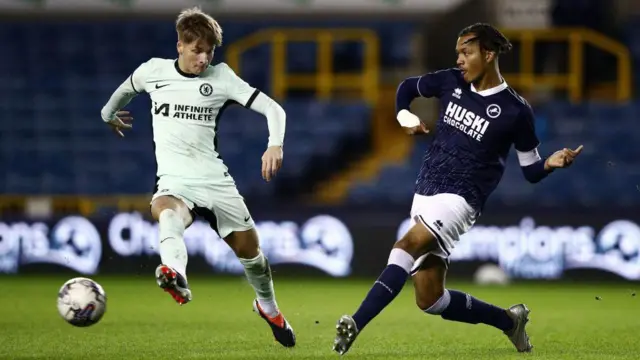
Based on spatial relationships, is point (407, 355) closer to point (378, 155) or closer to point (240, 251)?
point (240, 251)

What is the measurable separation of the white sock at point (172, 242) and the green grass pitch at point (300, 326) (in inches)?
25.0

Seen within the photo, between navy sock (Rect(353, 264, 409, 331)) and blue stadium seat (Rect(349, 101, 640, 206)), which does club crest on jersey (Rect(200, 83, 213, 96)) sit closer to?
navy sock (Rect(353, 264, 409, 331))

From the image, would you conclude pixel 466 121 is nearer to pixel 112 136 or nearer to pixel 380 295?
pixel 380 295

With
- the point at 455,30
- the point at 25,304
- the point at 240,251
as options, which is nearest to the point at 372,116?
the point at 455,30

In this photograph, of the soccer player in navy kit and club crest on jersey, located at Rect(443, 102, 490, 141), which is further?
club crest on jersey, located at Rect(443, 102, 490, 141)

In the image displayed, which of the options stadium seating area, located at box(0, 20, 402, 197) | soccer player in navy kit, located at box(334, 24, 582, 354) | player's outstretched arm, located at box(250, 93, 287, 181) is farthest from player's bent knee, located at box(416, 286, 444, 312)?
stadium seating area, located at box(0, 20, 402, 197)

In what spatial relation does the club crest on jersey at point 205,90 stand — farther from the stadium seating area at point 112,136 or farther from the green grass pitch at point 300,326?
the stadium seating area at point 112,136

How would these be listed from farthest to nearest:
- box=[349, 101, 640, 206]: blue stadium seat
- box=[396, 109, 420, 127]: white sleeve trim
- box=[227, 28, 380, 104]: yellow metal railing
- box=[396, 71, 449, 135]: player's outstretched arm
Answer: box=[227, 28, 380, 104]: yellow metal railing < box=[349, 101, 640, 206]: blue stadium seat < box=[396, 71, 449, 135]: player's outstretched arm < box=[396, 109, 420, 127]: white sleeve trim

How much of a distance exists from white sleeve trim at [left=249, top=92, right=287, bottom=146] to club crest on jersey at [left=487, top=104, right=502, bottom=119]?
4.14ft

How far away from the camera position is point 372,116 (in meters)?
19.8

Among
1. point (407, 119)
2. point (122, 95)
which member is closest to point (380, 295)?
point (407, 119)

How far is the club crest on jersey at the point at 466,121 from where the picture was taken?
7336 millimetres

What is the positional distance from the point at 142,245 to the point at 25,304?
435cm

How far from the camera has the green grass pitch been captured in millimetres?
7551
